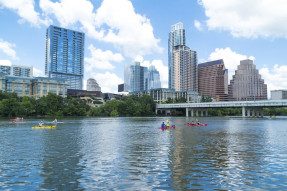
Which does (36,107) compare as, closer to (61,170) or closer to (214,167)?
(61,170)

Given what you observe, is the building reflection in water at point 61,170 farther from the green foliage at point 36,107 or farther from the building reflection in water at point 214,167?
the green foliage at point 36,107

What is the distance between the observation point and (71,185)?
20844 mm

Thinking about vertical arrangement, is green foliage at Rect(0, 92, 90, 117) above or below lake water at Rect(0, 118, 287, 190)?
above

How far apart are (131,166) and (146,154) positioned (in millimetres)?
7262

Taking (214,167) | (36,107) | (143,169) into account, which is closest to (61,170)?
(143,169)

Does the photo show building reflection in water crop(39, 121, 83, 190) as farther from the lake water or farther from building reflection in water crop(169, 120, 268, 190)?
building reflection in water crop(169, 120, 268, 190)

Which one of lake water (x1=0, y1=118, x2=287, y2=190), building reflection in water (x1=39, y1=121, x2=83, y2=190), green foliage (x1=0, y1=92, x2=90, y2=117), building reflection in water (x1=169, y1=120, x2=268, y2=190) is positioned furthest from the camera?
green foliage (x1=0, y1=92, x2=90, y2=117)

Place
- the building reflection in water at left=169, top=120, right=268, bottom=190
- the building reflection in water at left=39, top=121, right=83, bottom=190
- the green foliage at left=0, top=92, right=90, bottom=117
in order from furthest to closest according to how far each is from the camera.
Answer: the green foliage at left=0, top=92, right=90, bottom=117 → the building reflection in water at left=169, top=120, right=268, bottom=190 → the building reflection in water at left=39, top=121, right=83, bottom=190

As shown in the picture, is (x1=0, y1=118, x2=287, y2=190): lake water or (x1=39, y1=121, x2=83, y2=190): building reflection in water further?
(x1=0, y1=118, x2=287, y2=190): lake water

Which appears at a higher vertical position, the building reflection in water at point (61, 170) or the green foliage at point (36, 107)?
the green foliage at point (36, 107)

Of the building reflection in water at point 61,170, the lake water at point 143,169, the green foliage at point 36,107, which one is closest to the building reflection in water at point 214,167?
the lake water at point 143,169

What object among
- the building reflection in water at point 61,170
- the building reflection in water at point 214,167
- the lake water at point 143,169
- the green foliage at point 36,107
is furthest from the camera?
the green foliage at point 36,107

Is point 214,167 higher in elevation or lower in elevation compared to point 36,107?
lower

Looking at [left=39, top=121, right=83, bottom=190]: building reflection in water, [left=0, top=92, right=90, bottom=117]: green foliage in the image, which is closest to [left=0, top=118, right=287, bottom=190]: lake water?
[left=39, top=121, right=83, bottom=190]: building reflection in water
